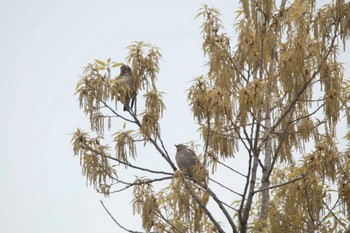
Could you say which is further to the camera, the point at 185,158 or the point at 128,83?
the point at 185,158

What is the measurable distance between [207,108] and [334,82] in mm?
1541

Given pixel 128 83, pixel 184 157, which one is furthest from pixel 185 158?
pixel 128 83

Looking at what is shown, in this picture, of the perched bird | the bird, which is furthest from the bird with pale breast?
the bird

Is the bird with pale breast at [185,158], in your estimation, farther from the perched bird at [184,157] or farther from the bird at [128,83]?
the bird at [128,83]

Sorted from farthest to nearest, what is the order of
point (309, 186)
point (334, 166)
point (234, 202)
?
point (234, 202) → point (309, 186) → point (334, 166)

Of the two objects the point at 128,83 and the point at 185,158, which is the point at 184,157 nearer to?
the point at 185,158

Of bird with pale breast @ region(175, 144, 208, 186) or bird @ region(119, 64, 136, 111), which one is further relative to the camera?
bird with pale breast @ region(175, 144, 208, 186)

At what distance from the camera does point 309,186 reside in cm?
676

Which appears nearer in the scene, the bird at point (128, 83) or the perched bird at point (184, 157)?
the bird at point (128, 83)

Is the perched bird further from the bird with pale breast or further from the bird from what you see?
the bird

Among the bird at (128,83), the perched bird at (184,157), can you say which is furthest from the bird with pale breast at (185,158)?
the bird at (128,83)

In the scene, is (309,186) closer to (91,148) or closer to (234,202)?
(234,202)

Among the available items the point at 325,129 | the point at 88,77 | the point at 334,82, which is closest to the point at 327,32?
the point at 334,82

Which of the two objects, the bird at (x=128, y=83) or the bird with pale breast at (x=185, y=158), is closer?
the bird at (x=128, y=83)
